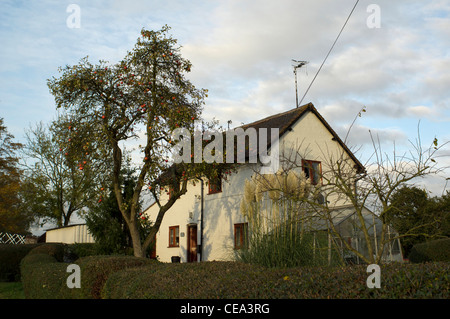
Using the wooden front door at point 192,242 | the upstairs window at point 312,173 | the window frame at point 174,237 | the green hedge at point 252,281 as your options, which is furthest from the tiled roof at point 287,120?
the green hedge at point 252,281

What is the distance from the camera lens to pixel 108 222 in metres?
17.2

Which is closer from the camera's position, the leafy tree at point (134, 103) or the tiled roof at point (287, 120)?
the leafy tree at point (134, 103)

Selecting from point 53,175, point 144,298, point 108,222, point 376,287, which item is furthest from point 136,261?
point 53,175

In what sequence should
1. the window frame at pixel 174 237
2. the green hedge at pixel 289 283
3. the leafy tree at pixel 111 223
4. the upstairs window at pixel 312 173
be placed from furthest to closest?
the window frame at pixel 174 237, the leafy tree at pixel 111 223, the upstairs window at pixel 312 173, the green hedge at pixel 289 283

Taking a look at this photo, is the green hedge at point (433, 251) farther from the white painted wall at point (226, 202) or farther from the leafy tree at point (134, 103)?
the leafy tree at point (134, 103)

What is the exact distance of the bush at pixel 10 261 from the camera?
1650 centimetres

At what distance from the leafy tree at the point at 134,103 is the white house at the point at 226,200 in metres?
3.81

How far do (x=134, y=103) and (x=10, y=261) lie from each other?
8637mm

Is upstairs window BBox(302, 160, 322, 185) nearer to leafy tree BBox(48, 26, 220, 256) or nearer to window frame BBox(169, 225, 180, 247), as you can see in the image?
leafy tree BBox(48, 26, 220, 256)

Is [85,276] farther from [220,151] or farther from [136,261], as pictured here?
[220,151]

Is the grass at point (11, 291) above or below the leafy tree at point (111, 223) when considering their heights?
below

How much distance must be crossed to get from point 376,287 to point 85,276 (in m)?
5.56

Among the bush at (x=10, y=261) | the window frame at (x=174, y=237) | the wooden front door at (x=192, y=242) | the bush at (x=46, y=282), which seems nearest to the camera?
the bush at (x=46, y=282)

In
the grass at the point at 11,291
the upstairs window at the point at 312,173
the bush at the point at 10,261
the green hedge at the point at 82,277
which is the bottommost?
the grass at the point at 11,291
